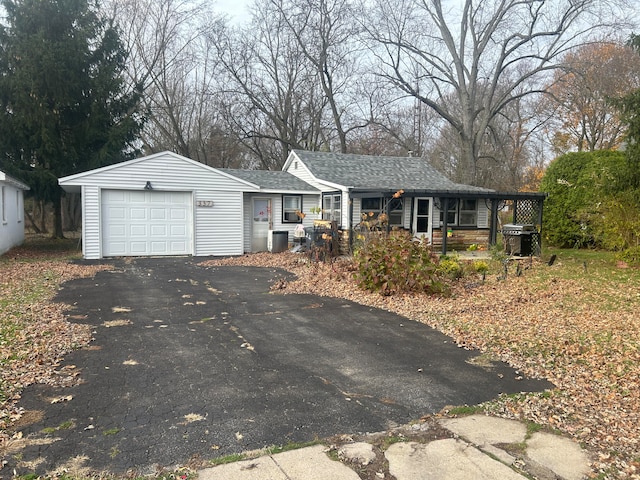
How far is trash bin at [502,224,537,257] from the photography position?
12.8 m

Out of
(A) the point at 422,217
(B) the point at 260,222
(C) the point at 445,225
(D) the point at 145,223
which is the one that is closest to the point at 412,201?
(A) the point at 422,217

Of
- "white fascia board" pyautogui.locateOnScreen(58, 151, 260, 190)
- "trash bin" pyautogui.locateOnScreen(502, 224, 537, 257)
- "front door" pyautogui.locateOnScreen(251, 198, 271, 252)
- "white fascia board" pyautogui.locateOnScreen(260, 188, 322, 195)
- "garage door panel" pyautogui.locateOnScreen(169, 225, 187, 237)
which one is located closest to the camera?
"trash bin" pyautogui.locateOnScreen(502, 224, 537, 257)

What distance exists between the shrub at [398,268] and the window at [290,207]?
812 centimetres

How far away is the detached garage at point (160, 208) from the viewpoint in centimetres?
1425

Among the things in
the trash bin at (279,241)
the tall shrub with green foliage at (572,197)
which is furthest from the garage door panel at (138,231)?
the tall shrub with green foliage at (572,197)

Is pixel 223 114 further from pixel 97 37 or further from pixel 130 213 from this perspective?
pixel 130 213

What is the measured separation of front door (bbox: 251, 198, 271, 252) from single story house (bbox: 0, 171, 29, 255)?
25.4 ft

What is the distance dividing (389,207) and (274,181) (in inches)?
175

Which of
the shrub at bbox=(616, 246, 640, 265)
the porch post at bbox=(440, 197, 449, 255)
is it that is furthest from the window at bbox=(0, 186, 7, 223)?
the shrub at bbox=(616, 246, 640, 265)

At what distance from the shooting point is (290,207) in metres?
17.1

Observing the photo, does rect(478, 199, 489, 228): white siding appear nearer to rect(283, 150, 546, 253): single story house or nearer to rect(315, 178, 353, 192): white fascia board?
rect(283, 150, 546, 253): single story house

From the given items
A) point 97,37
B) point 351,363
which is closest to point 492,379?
point 351,363

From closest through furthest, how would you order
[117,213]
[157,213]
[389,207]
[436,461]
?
1. [436,461]
2. [117,213]
3. [157,213]
4. [389,207]

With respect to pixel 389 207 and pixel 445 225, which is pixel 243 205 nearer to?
pixel 389 207
